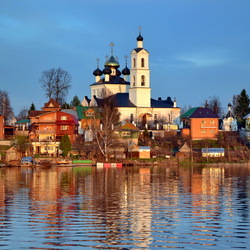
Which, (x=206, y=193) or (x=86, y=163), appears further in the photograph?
(x=86, y=163)

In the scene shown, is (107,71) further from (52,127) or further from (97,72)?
(52,127)

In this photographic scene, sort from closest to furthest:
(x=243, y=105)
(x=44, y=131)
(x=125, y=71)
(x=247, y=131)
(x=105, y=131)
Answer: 1. (x=105, y=131)
2. (x=44, y=131)
3. (x=247, y=131)
4. (x=243, y=105)
5. (x=125, y=71)

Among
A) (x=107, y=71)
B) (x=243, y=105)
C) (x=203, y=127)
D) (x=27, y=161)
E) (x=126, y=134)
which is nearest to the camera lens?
(x=27, y=161)

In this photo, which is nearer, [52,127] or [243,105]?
[52,127]

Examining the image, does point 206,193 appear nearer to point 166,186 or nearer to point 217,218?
point 166,186

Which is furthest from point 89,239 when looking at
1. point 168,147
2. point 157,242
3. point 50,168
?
point 168,147

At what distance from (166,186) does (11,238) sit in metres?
21.0

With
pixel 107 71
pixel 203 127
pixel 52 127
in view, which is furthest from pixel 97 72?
pixel 52 127

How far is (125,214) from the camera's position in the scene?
27.3 metres

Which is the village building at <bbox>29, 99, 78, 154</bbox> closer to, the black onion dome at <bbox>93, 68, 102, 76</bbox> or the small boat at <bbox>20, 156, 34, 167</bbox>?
the small boat at <bbox>20, 156, 34, 167</bbox>

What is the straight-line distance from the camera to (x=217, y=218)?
25922 millimetres

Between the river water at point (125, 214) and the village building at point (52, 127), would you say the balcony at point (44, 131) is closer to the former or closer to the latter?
the village building at point (52, 127)

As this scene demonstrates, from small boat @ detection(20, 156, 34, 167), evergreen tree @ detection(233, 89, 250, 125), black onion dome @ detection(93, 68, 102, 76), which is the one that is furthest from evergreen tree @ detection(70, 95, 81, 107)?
small boat @ detection(20, 156, 34, 167)

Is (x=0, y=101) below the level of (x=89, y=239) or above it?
above
